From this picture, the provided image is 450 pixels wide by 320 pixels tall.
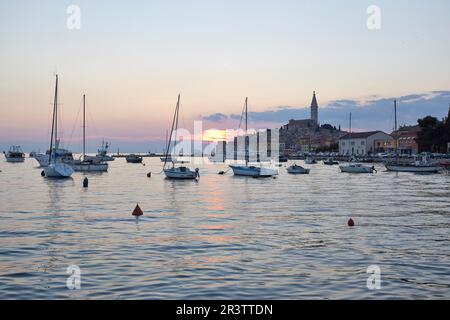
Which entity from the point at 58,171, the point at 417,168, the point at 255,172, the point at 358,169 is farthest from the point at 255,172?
the point at 417,168

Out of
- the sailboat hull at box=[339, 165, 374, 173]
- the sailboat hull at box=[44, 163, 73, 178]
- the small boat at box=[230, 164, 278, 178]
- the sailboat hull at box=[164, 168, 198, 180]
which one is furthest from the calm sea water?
the sailboat hull at box=[339, 165, 374, 173]

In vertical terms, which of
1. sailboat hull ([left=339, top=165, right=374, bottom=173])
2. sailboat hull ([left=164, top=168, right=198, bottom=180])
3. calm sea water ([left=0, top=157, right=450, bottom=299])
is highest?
sailboat hull ([left=339, top=165, right=374, bottom=173])

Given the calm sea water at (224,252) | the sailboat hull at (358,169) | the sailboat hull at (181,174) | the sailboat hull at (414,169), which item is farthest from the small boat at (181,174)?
the sailboat hull at (414,169)

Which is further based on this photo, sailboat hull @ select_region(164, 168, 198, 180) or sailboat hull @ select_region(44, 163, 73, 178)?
sailboat hull @ select_region(164, 168, 198, 180)

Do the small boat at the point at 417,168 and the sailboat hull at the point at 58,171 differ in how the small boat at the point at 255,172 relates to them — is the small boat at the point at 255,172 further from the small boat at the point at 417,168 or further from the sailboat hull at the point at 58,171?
the small boat at the point at 417,168

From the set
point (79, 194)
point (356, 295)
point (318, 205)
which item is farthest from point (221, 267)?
point (79, 194)

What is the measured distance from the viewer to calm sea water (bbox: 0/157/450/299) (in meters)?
14.6

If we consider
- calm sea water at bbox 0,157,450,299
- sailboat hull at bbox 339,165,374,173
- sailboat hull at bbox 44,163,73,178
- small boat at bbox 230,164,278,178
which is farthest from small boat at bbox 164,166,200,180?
sailboat hull at bbox 339,165,374,173

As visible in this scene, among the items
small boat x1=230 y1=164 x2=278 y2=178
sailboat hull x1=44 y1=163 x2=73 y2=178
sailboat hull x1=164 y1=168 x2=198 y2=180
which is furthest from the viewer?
small boat x1=230 y1=164 x2=278 y2=178

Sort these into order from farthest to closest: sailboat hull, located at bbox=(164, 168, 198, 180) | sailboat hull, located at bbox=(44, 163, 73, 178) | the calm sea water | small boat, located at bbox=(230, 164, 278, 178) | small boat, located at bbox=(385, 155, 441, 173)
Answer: small boat, located at bbox=(385, 155, 441, 173), small boat, located at bbox=(230, 164, 278, 178), sailboat hull, located at bbox=(164, 168, 198, 180), sailboat hull, located at bbox=(44, 163, 73, 178), the calm sea water

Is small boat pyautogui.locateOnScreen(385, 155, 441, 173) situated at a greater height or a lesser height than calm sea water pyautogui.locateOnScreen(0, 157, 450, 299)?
greater

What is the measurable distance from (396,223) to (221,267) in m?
16.0

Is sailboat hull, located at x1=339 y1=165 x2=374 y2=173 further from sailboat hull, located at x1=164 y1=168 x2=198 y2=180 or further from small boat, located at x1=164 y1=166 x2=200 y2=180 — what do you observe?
sailboat hull, located at x1=164 y1=168 x2=198 y2=180

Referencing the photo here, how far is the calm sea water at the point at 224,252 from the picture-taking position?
14609 mm
